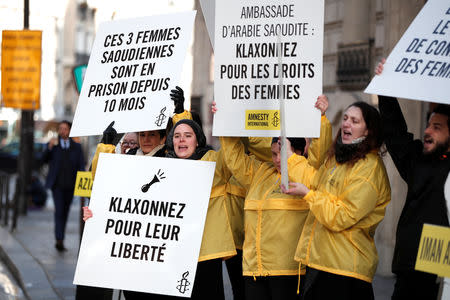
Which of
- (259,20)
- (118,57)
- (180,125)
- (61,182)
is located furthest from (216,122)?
(61,182)

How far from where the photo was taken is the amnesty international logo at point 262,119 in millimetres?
4945

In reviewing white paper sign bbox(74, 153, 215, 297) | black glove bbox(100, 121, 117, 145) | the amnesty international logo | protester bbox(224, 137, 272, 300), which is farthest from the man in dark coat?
the amnesty international logo

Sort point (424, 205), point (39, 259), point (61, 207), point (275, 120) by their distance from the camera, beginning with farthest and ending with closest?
point (61, 207), point (39, 259), point (275, 120), point (424, 205)

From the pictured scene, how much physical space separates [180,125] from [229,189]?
1.86 ft

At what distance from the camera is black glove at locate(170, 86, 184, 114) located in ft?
18.5

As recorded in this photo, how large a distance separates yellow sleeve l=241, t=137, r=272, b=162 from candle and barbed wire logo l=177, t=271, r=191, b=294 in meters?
1.00

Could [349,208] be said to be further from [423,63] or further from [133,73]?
[133,73]

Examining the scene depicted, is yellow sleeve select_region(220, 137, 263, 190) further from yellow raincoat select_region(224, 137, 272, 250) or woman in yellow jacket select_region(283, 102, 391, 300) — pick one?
woman in yellow jacket select_region(283, 102, 391, 300)

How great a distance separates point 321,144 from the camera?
5.03 m

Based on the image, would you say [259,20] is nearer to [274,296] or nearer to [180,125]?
[180,125]

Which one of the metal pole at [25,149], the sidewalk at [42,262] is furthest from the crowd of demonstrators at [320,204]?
the metal pole at [25,149]

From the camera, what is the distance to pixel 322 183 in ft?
16.2

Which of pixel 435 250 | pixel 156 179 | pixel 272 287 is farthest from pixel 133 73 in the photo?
pixel 435 250

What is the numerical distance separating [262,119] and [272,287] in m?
1.08
